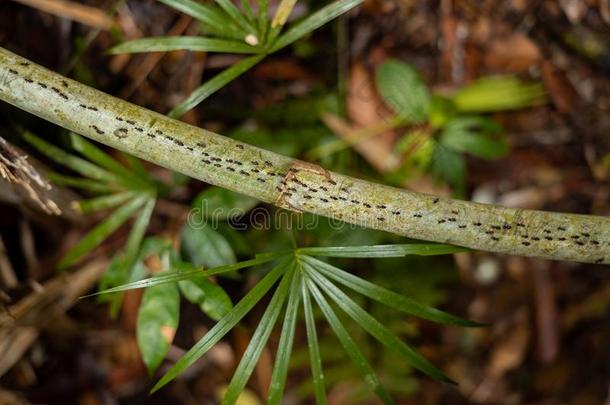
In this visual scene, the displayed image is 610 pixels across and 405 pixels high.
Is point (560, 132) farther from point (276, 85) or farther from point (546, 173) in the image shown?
point (276, 85)

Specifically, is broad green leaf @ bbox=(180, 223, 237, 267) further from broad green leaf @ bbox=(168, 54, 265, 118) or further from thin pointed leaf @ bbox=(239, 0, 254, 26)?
thin pointed leaf @ bbox=(239, 0, 254, 26)

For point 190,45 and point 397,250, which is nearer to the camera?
point 397,250

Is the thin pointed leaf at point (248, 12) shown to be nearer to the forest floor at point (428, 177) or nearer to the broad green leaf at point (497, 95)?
the forest floor at point (428, 177)

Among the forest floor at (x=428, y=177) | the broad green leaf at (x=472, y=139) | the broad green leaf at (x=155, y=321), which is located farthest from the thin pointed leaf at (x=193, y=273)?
the broad green leaf at (x=472, y=139)

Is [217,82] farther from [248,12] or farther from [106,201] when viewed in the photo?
[106,201]

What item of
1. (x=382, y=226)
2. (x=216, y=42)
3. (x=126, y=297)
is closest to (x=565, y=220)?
(x=382, y=226)

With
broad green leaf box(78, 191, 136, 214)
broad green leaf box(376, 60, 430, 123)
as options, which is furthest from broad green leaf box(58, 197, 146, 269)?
broad green leaf box(376, 60, 430, 123)

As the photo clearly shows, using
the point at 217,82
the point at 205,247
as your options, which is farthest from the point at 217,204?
the point at 217,82
